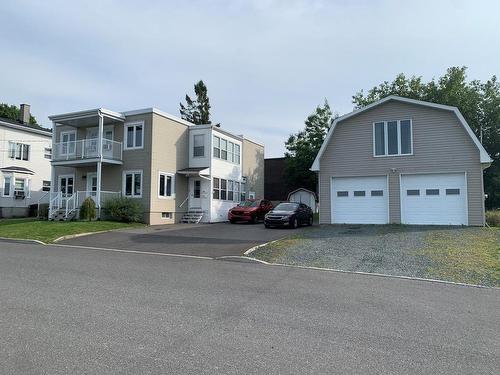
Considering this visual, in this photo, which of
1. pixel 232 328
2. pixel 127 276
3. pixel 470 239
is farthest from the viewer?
pixel 470 239

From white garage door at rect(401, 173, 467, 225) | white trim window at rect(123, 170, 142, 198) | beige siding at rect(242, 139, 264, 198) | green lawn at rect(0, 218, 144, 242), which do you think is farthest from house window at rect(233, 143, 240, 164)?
white garage door at rect(401, 173, 467, 225)

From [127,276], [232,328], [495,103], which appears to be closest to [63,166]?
[127,276]

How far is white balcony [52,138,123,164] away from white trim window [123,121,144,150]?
0.51 m

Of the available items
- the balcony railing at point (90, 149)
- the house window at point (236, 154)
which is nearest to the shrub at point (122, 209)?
the balcony railing at point (90, 149)

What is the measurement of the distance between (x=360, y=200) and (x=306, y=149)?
622 inches

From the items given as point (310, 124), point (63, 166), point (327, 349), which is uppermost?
point (310, 124)

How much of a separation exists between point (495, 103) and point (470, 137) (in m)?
18.0

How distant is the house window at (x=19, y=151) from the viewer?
110ft

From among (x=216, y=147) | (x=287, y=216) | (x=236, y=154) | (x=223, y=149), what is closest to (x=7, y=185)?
(x=216, y=147)

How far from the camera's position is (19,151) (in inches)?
1348

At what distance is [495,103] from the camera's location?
111 ft

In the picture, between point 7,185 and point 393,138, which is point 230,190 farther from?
point 7,185

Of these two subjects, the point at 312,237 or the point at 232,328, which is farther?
the point at 312,237

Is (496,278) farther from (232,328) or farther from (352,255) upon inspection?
(232,328)
